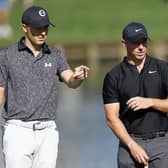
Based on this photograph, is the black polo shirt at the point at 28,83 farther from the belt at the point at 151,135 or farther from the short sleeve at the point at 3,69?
the belt at the point at 151,135

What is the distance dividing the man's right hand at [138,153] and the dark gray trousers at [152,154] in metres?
0.07

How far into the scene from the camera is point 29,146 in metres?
6.49

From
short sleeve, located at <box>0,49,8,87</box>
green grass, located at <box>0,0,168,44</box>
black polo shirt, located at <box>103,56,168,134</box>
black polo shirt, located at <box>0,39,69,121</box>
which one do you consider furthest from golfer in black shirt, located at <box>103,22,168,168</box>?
green grass, located at <box>0,0,168,44</box>

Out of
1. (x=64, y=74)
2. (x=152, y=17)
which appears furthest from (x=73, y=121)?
(x=152, y=17)

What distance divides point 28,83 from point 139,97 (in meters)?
0.90

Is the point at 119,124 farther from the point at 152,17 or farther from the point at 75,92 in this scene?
the point at 152,17

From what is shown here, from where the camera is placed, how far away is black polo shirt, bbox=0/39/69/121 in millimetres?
6473

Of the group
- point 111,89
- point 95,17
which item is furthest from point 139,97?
point 95,17

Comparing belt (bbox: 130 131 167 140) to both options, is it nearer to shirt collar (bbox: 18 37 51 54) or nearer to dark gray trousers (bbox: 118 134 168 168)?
dark gray trousers (bbox: 118 134 168 168)

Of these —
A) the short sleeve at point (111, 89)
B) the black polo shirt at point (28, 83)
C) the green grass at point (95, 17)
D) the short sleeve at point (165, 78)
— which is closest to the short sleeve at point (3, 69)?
the black polo shirt at point (28, 83)

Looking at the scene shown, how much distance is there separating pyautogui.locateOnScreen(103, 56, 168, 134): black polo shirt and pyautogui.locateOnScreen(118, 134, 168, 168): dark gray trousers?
0.29ft

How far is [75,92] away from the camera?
2517 centimetres

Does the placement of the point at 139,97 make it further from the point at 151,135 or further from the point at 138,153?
the point at 138,153

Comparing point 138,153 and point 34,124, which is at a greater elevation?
point 34,124
